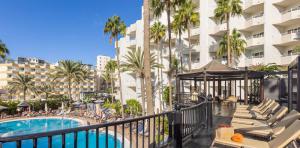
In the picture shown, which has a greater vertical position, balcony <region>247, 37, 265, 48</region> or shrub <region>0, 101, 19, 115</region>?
balcony <region>247, 37, 265, 48</region>

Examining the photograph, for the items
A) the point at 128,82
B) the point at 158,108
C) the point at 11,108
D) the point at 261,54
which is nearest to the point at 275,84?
the point at 261,54

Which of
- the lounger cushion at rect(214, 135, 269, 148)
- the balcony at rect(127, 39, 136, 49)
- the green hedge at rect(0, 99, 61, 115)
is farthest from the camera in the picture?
the balcony at rect(127, 39, 136, 49)

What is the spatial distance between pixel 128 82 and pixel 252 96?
98.5ft

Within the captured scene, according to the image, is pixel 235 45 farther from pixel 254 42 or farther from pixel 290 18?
pixel 290 18

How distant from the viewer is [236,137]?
4.75 metres

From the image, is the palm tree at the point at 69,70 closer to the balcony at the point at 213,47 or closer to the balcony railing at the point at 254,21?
the balcony at the point at 213,47

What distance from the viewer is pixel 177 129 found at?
538 centimetres

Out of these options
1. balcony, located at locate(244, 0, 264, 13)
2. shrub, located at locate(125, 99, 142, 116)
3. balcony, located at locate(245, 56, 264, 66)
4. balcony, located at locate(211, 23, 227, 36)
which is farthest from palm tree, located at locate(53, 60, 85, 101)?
balcony, located at locate(244, 0, 264, 13)

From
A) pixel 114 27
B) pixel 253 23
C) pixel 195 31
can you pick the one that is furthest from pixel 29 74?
pixel 253 23

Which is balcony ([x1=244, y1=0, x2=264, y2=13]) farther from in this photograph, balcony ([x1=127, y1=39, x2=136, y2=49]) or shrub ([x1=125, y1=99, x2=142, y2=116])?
shrub ([x1=125, y1=99, x2=142, y2=116])

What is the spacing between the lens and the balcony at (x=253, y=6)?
90.9 feet

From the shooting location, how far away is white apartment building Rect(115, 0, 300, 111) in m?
25.6

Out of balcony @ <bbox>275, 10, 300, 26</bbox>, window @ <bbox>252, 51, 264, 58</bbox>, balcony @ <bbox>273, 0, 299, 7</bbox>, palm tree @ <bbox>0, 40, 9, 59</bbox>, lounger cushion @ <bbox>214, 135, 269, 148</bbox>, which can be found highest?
balcony @ <bbox>273, 0, 299, 7</bbox>

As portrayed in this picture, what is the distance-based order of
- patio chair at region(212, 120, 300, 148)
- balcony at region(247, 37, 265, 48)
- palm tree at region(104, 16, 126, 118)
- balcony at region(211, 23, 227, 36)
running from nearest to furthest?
patio chair at region(212, 120, 300, 148)
balcony at region(247, 37, 265, 48)
balcony at region(211, 23, 227, 36)
palm tree at region(104, 16, 126, 118)
